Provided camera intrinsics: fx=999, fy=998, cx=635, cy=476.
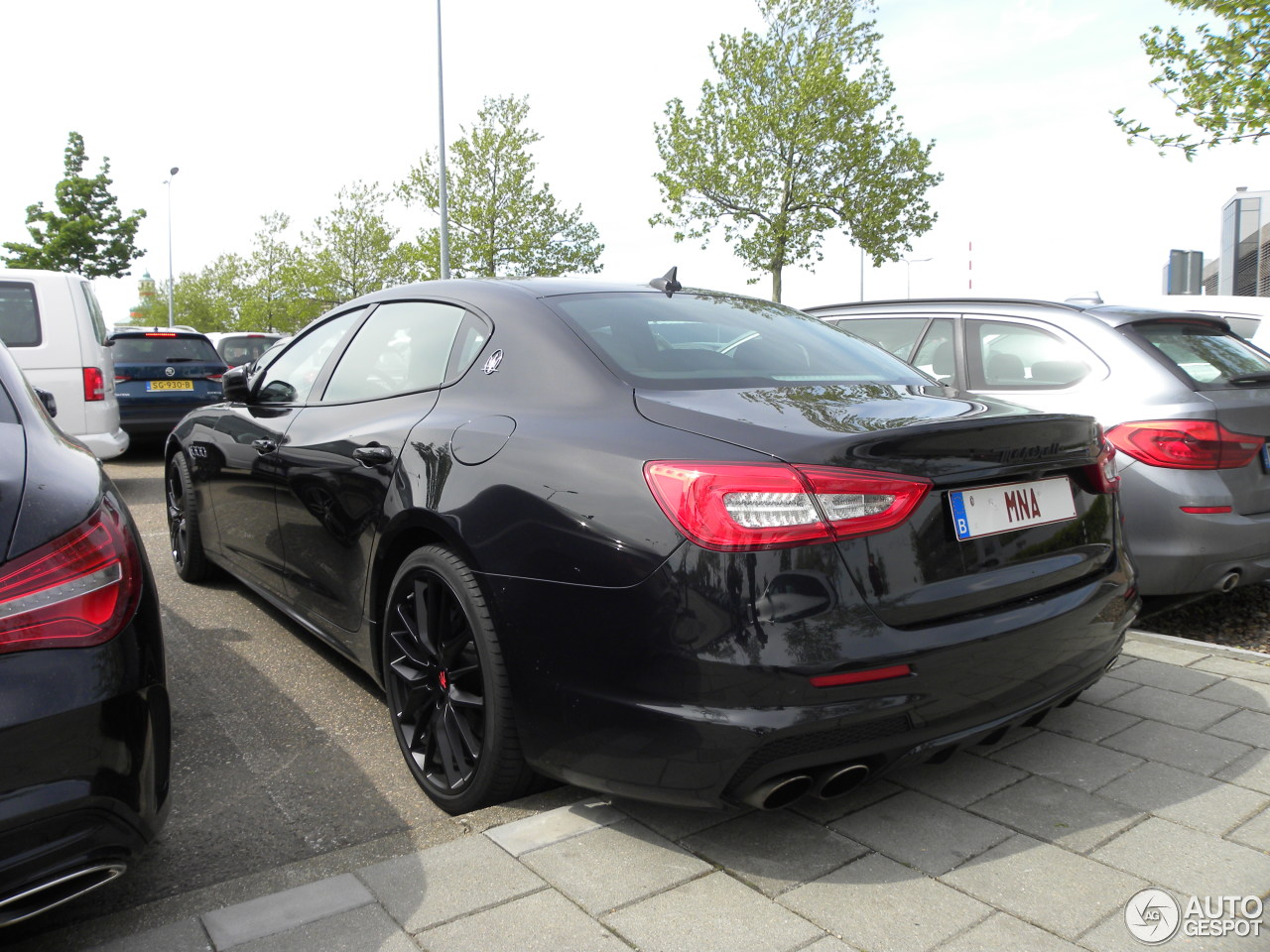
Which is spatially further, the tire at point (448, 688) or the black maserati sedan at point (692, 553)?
the tire at point (448, 688)

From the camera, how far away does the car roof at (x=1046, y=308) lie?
179 inches

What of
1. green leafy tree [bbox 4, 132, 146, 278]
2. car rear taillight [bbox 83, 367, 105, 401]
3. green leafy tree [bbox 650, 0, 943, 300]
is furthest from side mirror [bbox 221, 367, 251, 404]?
green leafy tree [bbox 4, 132, 146, 278]

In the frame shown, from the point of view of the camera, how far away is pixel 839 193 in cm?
2539

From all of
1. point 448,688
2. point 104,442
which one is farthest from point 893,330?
point 104,442

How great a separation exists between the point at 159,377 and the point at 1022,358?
9.87m

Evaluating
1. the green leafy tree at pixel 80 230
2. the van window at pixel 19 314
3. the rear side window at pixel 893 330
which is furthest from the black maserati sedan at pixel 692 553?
the green leafy tree at pixel 80 230

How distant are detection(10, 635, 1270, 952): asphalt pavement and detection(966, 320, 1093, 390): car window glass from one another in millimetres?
2049

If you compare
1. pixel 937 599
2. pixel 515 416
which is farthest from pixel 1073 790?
pixel 515 416

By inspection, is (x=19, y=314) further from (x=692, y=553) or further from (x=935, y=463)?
(x=935, y=463)

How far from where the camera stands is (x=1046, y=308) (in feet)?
15.9

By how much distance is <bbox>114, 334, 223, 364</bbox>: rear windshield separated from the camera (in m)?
11.5

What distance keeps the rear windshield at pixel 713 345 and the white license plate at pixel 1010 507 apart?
2.06 ft

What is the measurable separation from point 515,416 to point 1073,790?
185 centimetres

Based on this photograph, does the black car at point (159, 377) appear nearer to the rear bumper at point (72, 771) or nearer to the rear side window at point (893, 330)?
the rear side window at point (893, 330)
